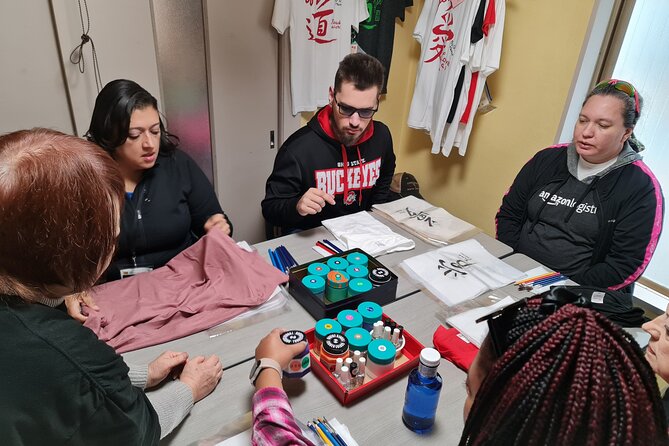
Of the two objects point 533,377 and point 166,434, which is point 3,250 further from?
point 533,377

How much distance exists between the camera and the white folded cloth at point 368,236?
1.54 metres

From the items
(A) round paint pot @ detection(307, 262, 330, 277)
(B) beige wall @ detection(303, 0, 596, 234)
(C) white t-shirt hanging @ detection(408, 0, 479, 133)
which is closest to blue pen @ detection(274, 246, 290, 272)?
(A) round paint pot @ detection(307, 262, 330, 277)

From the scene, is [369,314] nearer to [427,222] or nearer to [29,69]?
[427,222]

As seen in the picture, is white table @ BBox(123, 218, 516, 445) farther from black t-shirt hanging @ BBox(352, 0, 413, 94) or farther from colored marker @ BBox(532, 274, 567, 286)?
black t-shirt hanging @ BBox(352, 0, 413, 94)

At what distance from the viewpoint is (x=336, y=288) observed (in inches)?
45.5

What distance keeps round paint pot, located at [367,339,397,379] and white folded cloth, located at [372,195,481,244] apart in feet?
2.45

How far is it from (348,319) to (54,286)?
0.65 m

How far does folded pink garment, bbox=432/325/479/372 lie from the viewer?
105 centimetres

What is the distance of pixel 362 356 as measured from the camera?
98 cm

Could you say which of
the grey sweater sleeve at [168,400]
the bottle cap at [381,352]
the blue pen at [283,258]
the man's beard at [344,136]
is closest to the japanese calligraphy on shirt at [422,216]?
the man's beard at [344,136]

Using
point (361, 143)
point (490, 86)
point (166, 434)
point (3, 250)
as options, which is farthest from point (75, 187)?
point (490, 86)

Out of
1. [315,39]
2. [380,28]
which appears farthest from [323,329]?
[380,28]

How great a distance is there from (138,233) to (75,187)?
968mm

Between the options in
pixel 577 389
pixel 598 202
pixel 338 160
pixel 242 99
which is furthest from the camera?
pixel 242 99
